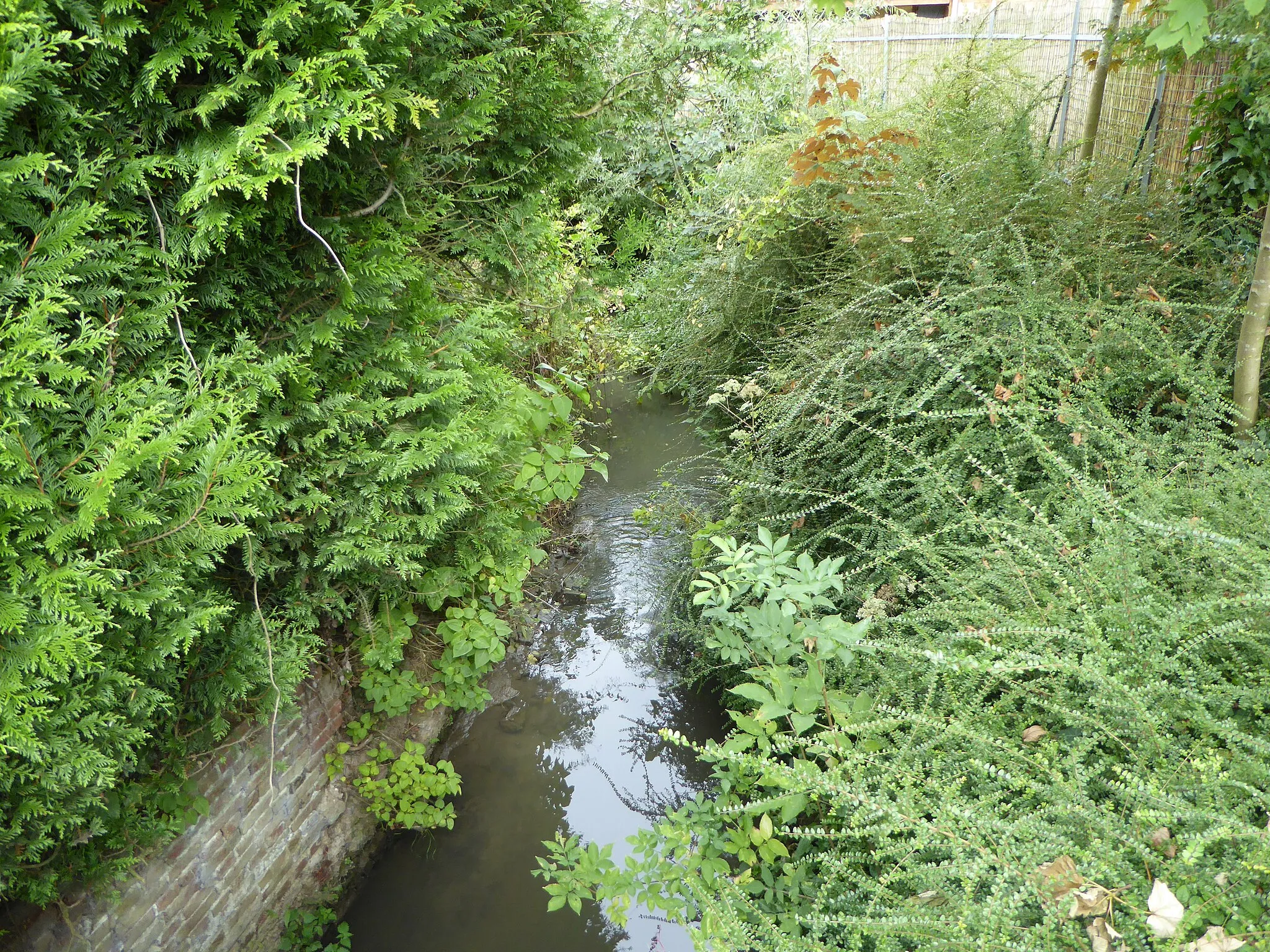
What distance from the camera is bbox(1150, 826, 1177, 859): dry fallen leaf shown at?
1.53m

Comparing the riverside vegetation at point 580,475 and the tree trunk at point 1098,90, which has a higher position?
the tree trunk at point 1098,90

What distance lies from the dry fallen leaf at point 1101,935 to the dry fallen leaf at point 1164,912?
4.0 inches

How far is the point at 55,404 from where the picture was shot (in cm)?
164

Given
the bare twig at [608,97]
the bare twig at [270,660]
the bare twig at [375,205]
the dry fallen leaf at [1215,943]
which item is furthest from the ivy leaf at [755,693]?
the bare twig at [608,97]

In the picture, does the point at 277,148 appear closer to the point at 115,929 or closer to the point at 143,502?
the point at 143,502

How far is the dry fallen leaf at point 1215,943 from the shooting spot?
125 centimetres

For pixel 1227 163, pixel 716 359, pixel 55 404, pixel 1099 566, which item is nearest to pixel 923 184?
pixel 1227 163

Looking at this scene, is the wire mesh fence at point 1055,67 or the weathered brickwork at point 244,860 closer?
the weathered brickwork at point 244,860

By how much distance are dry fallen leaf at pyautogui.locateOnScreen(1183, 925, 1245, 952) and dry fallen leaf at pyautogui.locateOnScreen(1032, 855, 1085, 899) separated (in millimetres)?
185

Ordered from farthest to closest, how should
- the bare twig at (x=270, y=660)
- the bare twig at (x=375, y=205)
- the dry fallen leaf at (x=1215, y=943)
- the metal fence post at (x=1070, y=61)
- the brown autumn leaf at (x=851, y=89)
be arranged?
the metal fence post at (x=1070, y=61)
the brown autumn leaf at (x=851, y=89)
the bare twig at (x=375, y=205)
the bare twig at (x=270, y=660)
the dry fallen leaf at (x=1215, y=943)

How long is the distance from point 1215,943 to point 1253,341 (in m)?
2.42

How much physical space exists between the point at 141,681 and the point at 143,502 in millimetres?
470

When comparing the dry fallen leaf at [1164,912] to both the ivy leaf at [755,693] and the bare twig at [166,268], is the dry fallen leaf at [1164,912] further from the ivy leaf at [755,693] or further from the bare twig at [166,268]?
the bare twig at [166,268]

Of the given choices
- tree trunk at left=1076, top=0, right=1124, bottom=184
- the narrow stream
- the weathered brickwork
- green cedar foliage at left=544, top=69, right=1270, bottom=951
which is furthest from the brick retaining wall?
tree trunk at left=1076, top=0, right=1124, bottom=184
